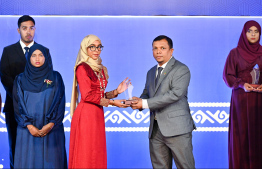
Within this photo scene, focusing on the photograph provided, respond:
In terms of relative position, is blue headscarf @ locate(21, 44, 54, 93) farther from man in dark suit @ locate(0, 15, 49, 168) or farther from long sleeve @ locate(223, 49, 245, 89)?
long sleeve @ locate(223, 49, 245, 89)

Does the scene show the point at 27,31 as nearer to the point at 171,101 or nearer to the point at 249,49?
the point at 171,101

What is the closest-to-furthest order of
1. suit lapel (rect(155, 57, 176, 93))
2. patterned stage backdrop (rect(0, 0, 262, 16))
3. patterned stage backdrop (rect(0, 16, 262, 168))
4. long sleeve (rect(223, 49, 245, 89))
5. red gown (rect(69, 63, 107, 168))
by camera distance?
red gown (rect(69, 63, 107, 168)) → suit lapel (rect(155, 57, 176, 93)) → long sleeve (rect(223, 49, 245, 89)) → patterned stage backdrop (rect(0, 0, 262, 16)) → patterned stage backdrop (rect(0, 16, 262, 168))

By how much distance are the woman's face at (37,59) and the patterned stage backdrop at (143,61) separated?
1283 mm

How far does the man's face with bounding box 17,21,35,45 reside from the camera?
5051 millimetres

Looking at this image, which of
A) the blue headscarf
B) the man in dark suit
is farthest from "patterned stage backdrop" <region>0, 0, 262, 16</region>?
the blue headscarf

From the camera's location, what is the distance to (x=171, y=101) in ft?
14.2

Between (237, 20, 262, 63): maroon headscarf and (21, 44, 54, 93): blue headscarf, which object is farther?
(237, 20, 262, 63): maroon headscarf

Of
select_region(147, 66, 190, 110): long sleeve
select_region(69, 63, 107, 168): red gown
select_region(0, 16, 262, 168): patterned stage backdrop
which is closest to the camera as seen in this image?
select_region(69, 63, 107, 168): red gown

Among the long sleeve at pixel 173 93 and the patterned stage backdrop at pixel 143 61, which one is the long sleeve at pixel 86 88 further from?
the patterned stage backdrop at pixel 143 61

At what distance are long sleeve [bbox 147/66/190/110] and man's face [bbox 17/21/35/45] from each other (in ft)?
6.32

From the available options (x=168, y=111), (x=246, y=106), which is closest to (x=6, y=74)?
(x=168, y=111)

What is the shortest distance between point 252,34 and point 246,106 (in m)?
0.98

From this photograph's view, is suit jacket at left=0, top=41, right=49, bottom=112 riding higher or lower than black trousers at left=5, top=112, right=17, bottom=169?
higher

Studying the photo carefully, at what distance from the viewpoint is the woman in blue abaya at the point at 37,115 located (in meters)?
4.48
